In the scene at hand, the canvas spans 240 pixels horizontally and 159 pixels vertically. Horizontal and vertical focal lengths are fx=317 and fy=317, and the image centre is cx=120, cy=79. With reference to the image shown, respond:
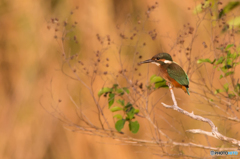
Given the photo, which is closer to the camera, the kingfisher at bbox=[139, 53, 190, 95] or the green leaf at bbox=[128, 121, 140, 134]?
the green leaf at bbox=[128, 121, 140, 134]

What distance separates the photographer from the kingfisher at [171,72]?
3236 millimetres

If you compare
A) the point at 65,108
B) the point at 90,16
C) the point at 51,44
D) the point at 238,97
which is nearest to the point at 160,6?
the point at 90,16

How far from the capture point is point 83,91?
5164 millimetres

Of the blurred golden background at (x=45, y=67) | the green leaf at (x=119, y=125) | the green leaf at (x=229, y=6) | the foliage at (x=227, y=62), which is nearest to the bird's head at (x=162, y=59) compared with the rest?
the foliage at (x=227, y=62)

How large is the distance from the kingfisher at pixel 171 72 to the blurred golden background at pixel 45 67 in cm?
163

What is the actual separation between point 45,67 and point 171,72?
8.46 feet

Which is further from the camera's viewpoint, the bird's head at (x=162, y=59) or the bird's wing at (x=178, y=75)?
the bird's head at (x=162, y=59)

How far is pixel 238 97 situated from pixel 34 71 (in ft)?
10.7

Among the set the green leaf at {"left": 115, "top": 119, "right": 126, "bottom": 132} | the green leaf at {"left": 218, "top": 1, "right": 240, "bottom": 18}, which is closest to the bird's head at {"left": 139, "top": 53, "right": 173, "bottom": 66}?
the green leaf at {"left": 115, "top": 119, "right": 126, "bottom": 132}

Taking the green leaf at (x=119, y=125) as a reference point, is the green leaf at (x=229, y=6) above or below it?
above

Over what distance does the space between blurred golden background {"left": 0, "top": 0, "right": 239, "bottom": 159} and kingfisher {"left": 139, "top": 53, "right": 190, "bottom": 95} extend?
163 centimetres

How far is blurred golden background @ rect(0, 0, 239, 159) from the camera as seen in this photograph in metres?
5.13

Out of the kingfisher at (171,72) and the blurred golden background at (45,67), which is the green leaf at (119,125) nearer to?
the kingfisher at (171,72)

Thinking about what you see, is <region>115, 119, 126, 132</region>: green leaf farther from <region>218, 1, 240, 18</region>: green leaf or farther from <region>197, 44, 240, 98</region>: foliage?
<region>218, 1, 240, 18</region>: green leaf
